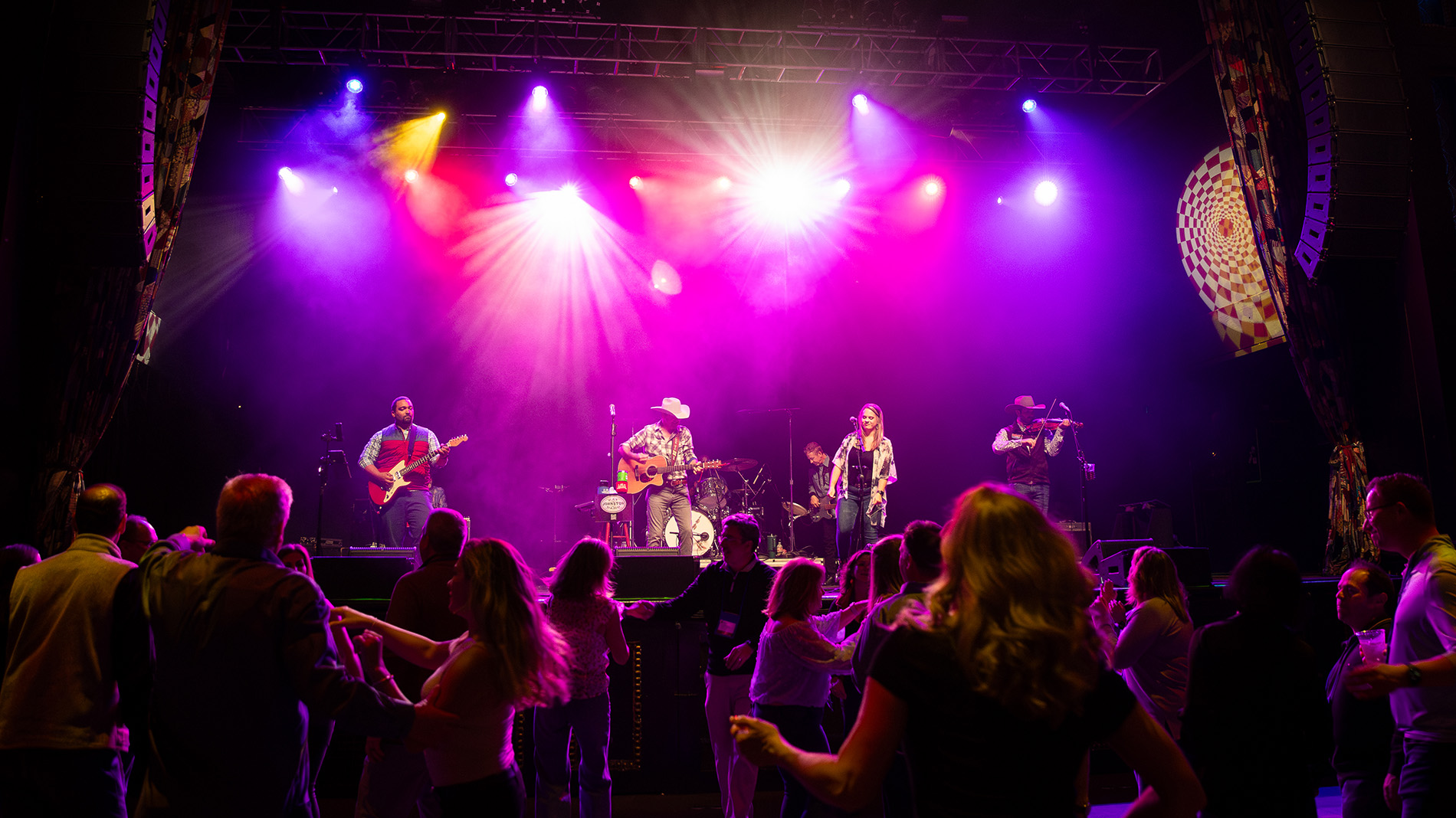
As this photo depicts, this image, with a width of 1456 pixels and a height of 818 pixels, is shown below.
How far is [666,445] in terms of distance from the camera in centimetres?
1138

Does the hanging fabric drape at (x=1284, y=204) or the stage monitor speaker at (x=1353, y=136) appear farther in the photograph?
the hanging fabric drape at (x=1284, y=204)

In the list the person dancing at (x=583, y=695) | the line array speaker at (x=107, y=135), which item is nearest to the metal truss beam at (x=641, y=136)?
the line array speaker at (x=107, y=135)

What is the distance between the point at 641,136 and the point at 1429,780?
37.9 feet

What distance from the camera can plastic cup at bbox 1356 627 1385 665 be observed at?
134 inches

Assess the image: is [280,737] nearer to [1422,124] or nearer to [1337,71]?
[1337,71]

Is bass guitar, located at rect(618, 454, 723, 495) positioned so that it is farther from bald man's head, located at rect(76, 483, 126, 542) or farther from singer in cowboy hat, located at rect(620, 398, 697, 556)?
bald man's head, located at rect(76, 483, 126, 542)

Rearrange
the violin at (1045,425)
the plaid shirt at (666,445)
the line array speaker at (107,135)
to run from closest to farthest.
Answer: the line array speaker at (107,135) < the violin at (1045,425) < the plaid shirt at (666,445)

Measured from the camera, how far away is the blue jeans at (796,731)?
378cm

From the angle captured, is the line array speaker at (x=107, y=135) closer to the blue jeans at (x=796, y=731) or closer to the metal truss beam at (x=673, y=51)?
the metal truss beam at (x=673, y=51)

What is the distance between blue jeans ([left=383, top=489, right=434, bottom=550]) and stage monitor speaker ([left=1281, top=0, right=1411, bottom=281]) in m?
9.04

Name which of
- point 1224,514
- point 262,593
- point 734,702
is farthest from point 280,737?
point 1224,514

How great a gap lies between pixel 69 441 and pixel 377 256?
818 centimetres

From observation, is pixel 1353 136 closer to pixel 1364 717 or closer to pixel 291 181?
pixel 1364 717

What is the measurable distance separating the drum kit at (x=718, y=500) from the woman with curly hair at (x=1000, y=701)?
8.98 m
